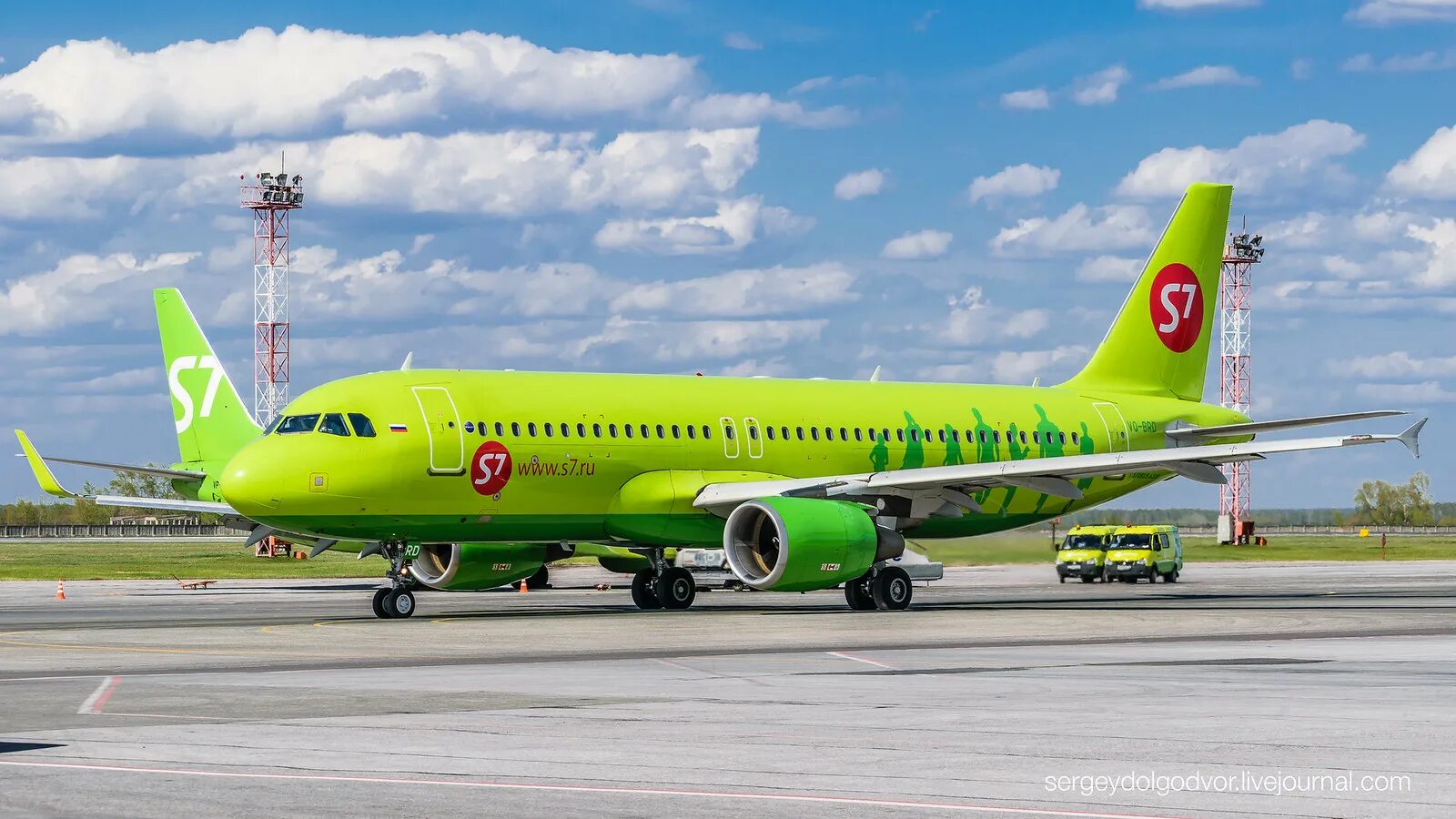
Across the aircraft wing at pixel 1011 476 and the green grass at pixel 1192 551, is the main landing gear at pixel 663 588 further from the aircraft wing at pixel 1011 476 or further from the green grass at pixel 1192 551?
the green grass at pixel 1192 551

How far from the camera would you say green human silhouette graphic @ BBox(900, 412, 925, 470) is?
42.1m

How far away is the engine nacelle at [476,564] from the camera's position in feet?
124

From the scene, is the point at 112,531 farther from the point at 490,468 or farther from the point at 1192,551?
the point at 490,468

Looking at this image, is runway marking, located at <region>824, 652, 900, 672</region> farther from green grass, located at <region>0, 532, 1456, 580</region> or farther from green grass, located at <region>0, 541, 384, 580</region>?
green grass, located at <region>0, 541, 384, 580</region>

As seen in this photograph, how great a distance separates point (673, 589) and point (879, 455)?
5681mm

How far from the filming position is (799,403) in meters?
40.8

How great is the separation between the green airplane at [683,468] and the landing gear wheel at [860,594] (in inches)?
1.4

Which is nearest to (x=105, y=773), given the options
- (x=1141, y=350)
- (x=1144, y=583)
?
(x=1141, y=350)

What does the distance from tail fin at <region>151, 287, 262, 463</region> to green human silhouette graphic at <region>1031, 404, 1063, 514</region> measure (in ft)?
86.3

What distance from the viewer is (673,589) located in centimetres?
3944

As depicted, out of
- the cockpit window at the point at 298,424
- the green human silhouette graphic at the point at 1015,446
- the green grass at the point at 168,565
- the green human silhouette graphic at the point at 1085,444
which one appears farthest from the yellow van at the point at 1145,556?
the cockpit window at the point at 298,424

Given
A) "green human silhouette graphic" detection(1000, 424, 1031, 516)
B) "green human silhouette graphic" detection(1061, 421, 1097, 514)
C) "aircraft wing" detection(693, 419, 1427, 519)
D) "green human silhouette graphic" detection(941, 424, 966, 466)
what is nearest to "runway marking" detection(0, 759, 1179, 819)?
"aircraft wing" detection(693, 419, 1427, 519)

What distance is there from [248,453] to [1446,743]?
24.0 m

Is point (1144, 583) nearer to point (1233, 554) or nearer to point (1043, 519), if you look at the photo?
point (1043, 519)
